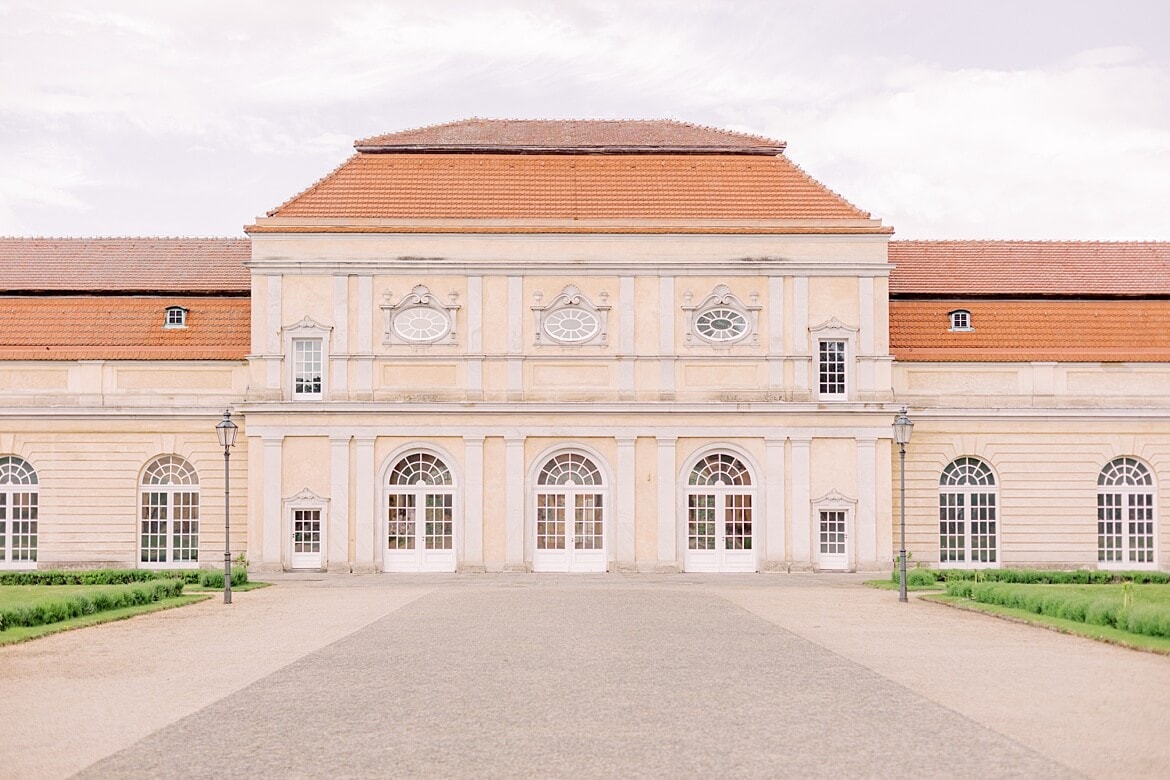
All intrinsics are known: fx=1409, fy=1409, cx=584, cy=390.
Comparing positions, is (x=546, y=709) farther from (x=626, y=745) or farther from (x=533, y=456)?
(x=533, y=456)

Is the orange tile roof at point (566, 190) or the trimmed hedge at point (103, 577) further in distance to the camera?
the orange tile roof at point (566, 190)

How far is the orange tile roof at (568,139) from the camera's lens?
42.3 m

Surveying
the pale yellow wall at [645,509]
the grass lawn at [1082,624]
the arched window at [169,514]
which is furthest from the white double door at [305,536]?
the grass lawn at [1082,624]

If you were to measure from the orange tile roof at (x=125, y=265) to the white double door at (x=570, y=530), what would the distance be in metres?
11.7

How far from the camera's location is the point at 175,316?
4284cm

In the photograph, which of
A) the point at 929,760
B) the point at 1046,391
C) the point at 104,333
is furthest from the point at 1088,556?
the point at 929,760

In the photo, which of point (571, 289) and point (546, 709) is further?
point (571, 289)

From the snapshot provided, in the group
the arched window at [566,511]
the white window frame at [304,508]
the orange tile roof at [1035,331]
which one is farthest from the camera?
the orange tile roof at [1035,331]

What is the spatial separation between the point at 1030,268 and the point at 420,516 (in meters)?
20.6

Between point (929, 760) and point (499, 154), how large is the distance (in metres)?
33.8

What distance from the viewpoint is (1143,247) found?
150ft

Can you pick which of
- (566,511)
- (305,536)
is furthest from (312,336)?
(566,511)

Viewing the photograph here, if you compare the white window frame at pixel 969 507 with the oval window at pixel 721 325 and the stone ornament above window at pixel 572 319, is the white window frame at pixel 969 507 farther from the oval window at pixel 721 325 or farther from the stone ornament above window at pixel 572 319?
the stone ornament above window at pixel 572 319

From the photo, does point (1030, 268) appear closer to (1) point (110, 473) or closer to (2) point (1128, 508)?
(2) point (1128, 508)
